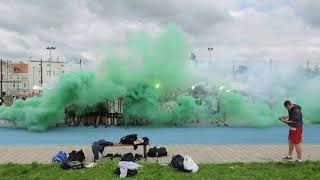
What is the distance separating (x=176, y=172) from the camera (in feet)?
38.1

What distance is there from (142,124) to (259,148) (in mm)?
12274

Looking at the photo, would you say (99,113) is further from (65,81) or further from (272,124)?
(272,124)

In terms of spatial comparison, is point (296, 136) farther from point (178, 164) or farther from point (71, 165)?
point (71, 165)

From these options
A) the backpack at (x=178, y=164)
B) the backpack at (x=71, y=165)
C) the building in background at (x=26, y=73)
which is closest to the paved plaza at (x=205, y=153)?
the backpack at (x=178, y=164)

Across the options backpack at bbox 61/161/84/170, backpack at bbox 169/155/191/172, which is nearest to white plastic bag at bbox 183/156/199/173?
backpack at bbox 169/155/191/172

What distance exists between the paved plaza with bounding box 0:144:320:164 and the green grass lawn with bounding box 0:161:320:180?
1379 mm

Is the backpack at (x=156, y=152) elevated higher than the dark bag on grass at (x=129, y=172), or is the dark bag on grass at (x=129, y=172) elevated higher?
the backpack at (x=156, y=152)

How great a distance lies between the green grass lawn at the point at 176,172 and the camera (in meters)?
11.0

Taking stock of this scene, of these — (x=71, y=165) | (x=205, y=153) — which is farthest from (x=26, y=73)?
(x=71, y=165)

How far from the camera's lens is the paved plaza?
14164mm

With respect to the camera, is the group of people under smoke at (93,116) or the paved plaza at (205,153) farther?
the group of people under smoke at (93,116)

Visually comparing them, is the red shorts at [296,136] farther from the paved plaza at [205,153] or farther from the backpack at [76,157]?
the backpack at [76,157]

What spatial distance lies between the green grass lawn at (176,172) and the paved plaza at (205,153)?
138 cm

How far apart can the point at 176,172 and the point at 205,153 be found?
401 cm
